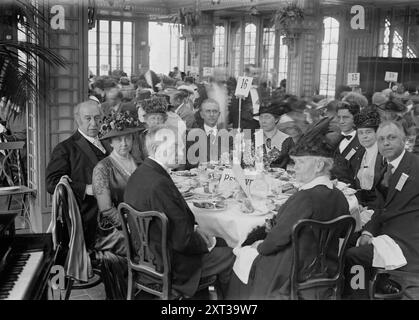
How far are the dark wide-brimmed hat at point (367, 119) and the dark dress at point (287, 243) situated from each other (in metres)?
0.66

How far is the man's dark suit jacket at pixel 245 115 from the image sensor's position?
3.67 metres

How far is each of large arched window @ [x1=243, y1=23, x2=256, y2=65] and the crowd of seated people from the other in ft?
0.26

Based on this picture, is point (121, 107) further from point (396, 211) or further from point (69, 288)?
point (396, 211)

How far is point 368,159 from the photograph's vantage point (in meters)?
3.26

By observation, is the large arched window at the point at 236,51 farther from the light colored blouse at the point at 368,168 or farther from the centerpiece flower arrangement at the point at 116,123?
the light colored blouse at the point at 368,168

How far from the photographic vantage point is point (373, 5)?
3.14m

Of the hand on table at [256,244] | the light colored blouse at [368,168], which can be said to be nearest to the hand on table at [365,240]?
the light colored blouse at [368,168]

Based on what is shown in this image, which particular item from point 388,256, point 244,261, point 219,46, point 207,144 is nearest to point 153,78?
point 219,46

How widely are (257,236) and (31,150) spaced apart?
1605 millimetres

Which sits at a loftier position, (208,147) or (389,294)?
(208,147)

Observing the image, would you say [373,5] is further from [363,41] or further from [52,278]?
[52,278]

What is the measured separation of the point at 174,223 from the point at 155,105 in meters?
1.10

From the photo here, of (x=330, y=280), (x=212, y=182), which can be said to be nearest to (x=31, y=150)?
(x=212, y=182)

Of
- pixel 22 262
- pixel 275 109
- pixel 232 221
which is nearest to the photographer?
pixel 22 262
